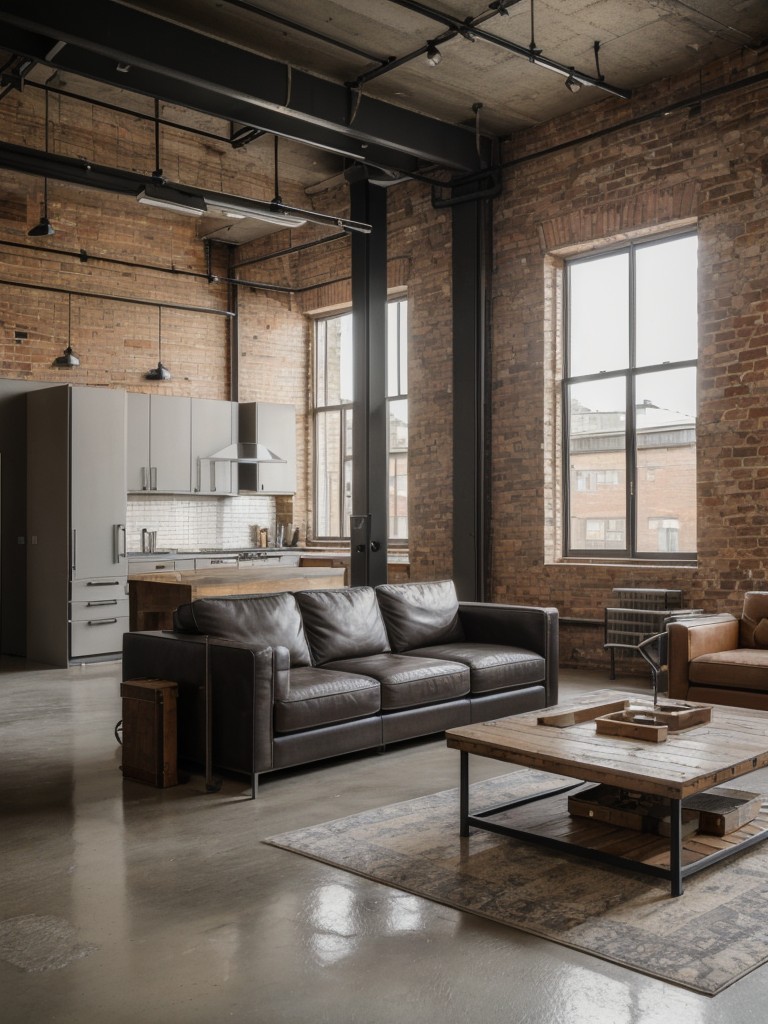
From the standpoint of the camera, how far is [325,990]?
2.63 metres

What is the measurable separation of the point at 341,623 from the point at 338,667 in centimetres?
39

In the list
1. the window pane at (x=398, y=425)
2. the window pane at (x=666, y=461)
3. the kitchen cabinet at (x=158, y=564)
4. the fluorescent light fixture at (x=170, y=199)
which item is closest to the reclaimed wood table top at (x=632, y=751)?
the window pane at (x=666, y=461)

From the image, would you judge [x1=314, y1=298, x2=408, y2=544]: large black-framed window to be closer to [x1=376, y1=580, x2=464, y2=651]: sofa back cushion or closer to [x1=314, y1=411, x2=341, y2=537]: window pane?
[x1=314, y1=411, x2=341, y2=537]: window pane

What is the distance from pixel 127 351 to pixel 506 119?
4.92m

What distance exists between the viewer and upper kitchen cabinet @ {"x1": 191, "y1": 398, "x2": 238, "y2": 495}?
11.0 meters

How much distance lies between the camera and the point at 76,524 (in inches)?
354

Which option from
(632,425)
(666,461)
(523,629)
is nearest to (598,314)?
(632,425)

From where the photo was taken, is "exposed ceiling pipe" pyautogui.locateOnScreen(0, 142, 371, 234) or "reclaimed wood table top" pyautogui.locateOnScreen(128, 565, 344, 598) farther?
"reclaimed wood table top" pyautogui.locateOnScreen(128, 565, 344, 598)

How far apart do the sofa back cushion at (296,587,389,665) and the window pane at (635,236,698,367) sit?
3669 mm

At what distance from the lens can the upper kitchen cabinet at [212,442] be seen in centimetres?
1103

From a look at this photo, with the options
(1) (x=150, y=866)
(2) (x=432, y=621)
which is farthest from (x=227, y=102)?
(1) (x=150, y=866)

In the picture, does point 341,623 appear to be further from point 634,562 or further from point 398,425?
point 398,425

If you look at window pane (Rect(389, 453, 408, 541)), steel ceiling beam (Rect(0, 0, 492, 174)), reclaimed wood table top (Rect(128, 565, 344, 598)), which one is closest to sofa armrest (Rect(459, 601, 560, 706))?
reclaimed wood table top (Rect(128, 565, 344, 598))

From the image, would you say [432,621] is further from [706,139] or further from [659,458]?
[706,139]
